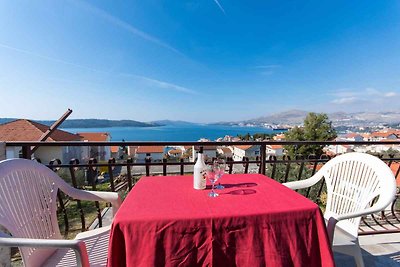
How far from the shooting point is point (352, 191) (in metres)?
1.87

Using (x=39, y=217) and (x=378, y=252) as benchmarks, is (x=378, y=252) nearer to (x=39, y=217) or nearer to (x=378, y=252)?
(x=378, y=252)

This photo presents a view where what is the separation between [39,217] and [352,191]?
7.48ft

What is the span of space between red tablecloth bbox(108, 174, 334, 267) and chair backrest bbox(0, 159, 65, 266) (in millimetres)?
582

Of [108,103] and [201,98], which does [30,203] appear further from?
[201,98]

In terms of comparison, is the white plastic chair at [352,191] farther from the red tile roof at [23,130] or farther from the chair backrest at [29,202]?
the red tile roof at [23,130]

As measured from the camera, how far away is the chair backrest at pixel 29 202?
4.04 feet

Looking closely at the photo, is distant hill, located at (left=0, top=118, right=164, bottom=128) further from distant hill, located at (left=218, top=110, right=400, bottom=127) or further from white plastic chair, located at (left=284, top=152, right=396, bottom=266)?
white plastic chair, located at (left=284, top=152, right=396, bottom=266)

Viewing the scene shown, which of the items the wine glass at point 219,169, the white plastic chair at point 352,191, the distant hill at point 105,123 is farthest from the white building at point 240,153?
the distant hill at point 105,123

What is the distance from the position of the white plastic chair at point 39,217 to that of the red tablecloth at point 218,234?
0.82ft

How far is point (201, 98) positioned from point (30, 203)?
102 feet

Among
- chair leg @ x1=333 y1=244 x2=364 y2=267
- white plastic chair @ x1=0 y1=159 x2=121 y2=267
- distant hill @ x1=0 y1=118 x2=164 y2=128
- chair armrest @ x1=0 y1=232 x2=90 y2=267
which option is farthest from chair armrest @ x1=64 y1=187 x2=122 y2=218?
distant hill @ x1=0 y1=118 x2=164 y2=128

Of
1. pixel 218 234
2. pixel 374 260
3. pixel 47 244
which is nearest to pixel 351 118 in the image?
pixel 374 260

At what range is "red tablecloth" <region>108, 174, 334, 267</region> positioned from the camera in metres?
1.02

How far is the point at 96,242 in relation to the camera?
58.6 inches
